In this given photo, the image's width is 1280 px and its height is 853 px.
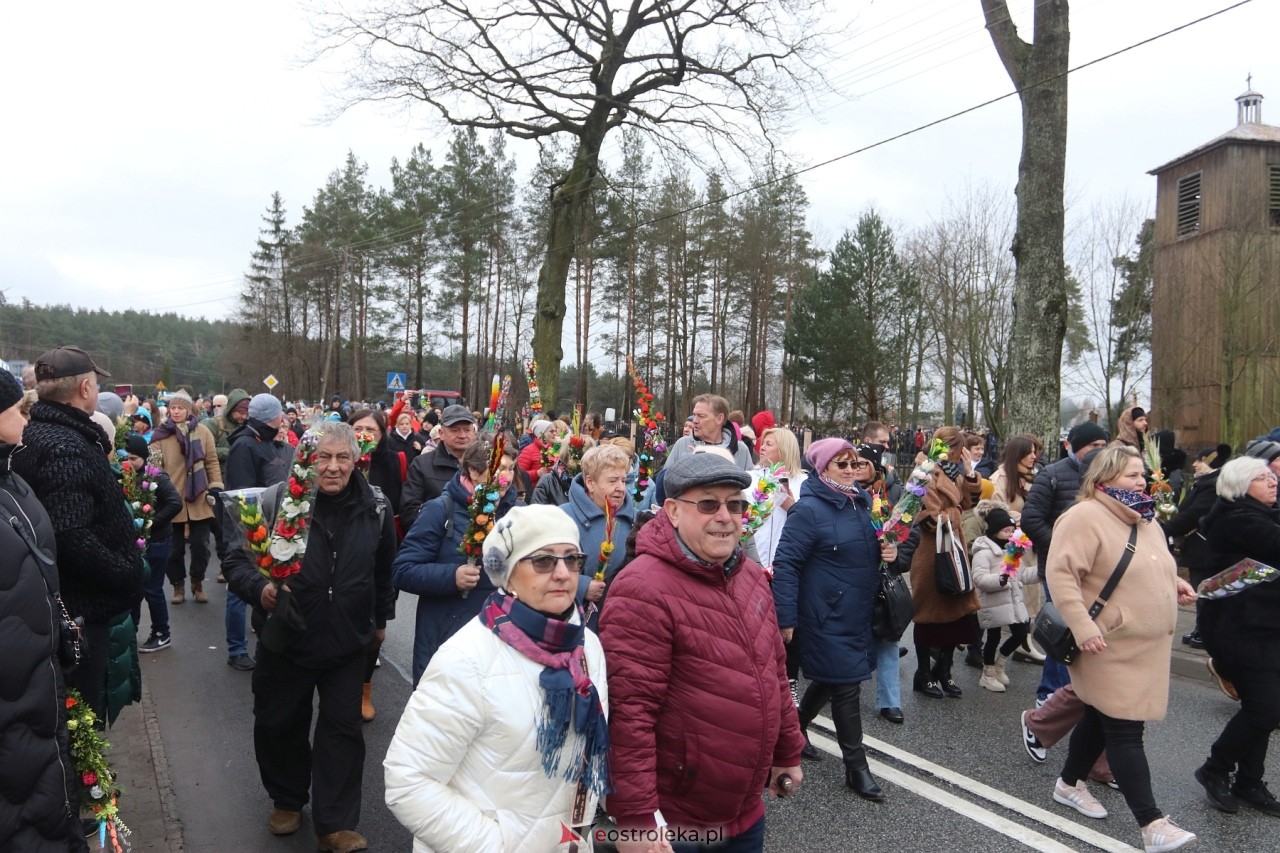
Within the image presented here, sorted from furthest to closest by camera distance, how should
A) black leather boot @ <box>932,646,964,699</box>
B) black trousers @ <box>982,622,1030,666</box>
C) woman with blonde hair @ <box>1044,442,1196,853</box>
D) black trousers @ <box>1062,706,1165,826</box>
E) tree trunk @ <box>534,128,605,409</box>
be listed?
1. tree trunk @ <box>534,128,605,409</box>
2. black trousers @ <box>982,622,1030,666</box>
3. black leather boot @ <box>932,646,964,699</box>
4. woman with blonde hair @ <box>1044,442,1196,853</box>
5. black trousers @ <box>1062,706,1165,826</box>

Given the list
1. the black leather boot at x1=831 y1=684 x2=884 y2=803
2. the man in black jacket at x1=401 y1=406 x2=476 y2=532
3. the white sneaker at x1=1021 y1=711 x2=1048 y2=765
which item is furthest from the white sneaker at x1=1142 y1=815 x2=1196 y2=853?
the man in black jacket at x1=401 y1=406 x2=476 y2=532

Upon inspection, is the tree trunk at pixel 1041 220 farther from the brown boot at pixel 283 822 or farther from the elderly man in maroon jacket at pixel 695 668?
the brown boot at pixel 283 822

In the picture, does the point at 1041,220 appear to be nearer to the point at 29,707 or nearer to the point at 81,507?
the point at 81,507

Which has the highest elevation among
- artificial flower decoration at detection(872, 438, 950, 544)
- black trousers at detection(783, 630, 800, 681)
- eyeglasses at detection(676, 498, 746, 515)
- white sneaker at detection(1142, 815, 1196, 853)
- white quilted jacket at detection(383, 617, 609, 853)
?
eyeglasses at detection(676, 498, 746, 515)

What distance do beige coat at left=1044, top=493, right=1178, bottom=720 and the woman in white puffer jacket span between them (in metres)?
2.86

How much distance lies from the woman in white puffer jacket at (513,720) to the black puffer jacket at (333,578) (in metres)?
1.67

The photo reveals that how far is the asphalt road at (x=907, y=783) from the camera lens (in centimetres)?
414

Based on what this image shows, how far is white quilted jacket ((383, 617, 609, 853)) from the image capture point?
7.14 ft

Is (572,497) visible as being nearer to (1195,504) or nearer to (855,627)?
(855,627)

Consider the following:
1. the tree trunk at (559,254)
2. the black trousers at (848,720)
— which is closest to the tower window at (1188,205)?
the tree trunk at (559,254)

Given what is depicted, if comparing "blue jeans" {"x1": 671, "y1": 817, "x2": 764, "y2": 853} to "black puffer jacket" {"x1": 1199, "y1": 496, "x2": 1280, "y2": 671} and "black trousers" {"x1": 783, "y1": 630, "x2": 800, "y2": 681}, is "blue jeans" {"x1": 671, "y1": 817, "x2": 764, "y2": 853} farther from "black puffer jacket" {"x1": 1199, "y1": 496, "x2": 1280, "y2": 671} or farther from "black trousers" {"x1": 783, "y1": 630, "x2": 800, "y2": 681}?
"black puffer jacket" {"x1": 1199, "y1": 496, "x2": 1280, "y2": 671}

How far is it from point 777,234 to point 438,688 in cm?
3816

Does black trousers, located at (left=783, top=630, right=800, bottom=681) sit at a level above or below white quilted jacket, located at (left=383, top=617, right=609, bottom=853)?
below

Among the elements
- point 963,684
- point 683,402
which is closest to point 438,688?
point 963,684
